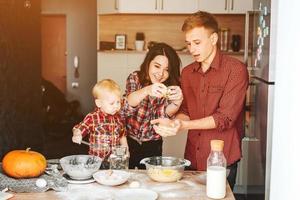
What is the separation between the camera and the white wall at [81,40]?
721 cm

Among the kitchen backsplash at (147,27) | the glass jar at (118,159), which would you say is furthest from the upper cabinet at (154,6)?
the glass jar at (118,159)

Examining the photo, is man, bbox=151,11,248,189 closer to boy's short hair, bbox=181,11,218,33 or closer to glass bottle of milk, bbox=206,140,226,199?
boy's short hair, bbox=181,11,218,33

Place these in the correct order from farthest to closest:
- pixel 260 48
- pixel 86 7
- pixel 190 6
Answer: pixel 86 7, pixel 190 6, pixel 260 48

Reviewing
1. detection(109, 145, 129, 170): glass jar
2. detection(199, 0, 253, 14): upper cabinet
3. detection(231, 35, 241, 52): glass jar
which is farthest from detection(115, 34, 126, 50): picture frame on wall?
detection(109, 145, 129, 170): glass jar

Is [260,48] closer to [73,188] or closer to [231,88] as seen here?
[231,88]

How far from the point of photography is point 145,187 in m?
2.18

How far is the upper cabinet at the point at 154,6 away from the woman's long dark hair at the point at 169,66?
2701 millimetres

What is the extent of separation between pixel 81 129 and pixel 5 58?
A: 139 centimetres

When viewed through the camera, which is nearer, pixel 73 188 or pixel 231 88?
pixel 73 188

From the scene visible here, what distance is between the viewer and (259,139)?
339 cm

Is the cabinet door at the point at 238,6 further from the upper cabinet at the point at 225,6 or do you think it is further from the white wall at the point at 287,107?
the white wall at the point at 287,107

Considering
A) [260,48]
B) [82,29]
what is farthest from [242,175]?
[82,29]

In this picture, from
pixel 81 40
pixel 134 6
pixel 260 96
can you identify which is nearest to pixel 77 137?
pixel 260 96

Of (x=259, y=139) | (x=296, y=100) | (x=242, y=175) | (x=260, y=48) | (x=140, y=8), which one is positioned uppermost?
(x=140, y=8)
